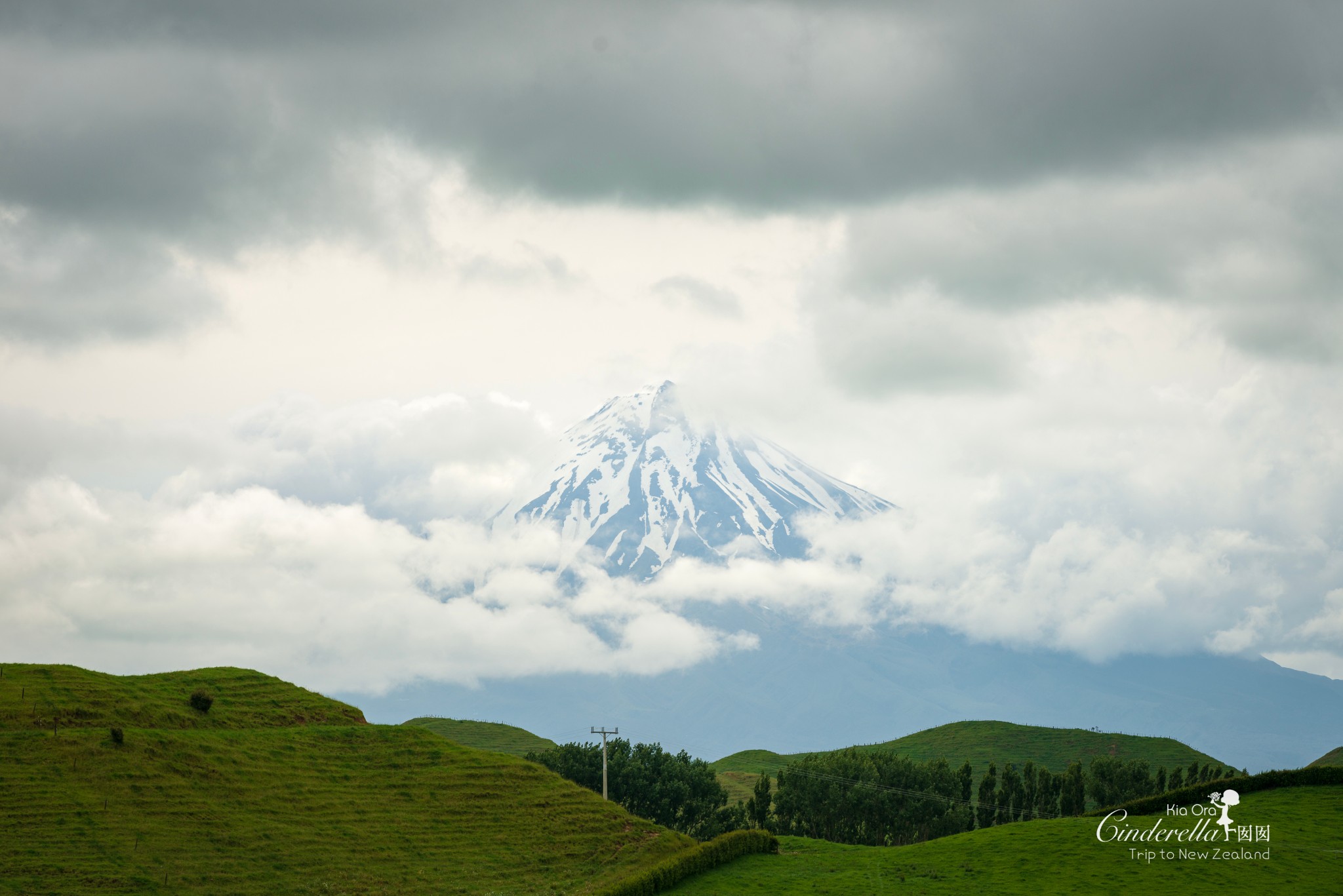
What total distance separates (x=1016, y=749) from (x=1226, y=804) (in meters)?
102

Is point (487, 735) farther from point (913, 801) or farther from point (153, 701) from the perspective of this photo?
point (153, 701)

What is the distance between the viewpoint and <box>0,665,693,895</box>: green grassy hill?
60.0 meters

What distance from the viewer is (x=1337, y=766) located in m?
77.8

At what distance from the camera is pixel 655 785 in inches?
4208

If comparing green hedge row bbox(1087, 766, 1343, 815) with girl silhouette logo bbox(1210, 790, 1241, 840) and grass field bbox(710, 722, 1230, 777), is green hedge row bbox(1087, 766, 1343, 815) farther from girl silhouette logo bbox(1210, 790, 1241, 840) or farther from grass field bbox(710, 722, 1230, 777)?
grass field bbox(710, 722, 1230, 777)

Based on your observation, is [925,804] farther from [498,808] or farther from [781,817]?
[498,808]

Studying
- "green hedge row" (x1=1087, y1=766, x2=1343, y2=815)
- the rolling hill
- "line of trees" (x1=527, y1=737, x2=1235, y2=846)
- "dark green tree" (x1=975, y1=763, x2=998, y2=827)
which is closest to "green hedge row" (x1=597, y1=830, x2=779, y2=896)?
"green hedge row" (x1=1087, y1=766, x2=1343, y2=815)

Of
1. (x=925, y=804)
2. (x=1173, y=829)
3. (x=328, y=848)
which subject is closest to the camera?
(x=328, y=848)

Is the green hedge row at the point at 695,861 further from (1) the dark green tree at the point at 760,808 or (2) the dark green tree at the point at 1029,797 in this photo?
(2) the dark green tree at the point at 1029,797

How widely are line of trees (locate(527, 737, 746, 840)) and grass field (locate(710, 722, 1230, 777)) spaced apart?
44.3 meters

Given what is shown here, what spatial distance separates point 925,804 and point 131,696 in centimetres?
7852

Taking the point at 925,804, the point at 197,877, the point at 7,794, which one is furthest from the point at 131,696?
the point at 925,804

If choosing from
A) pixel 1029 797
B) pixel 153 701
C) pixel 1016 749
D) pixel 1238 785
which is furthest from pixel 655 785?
pixel 1016 749

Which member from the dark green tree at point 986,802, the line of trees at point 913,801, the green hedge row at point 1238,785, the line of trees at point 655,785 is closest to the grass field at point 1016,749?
the dark green tree at point 986,802
